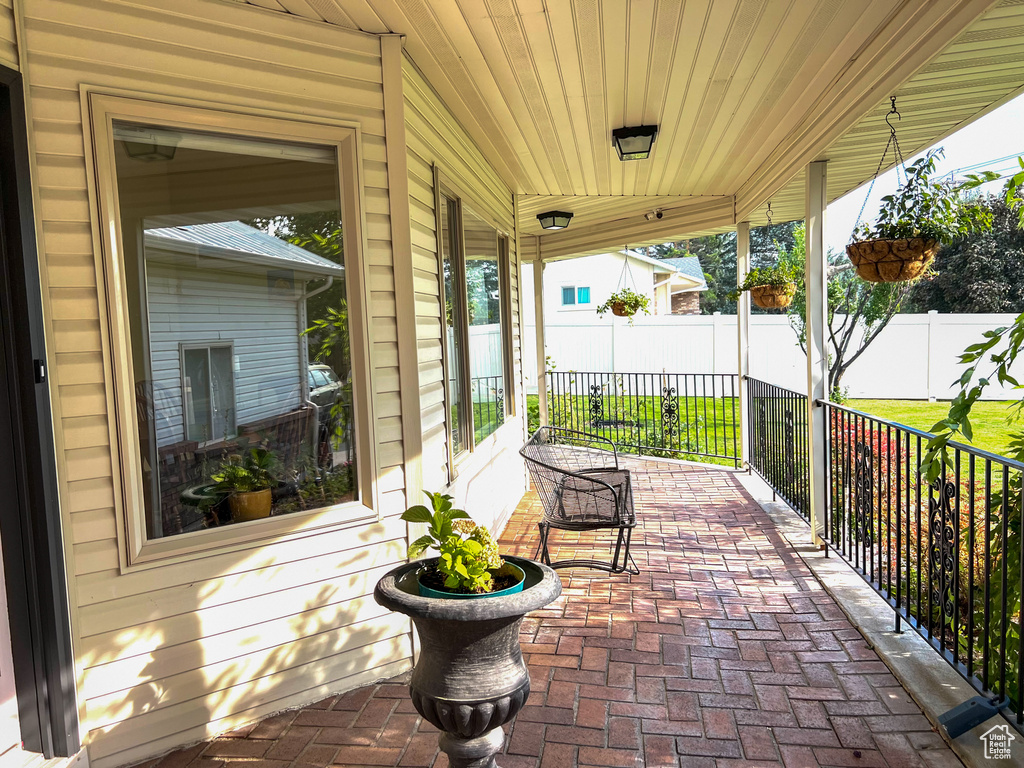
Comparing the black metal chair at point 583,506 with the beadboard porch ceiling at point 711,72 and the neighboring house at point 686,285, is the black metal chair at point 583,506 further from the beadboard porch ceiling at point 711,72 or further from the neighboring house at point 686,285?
the neighboring house at point 686,285

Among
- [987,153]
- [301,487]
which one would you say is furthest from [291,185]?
[987,153]

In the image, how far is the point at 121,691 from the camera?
227 cm

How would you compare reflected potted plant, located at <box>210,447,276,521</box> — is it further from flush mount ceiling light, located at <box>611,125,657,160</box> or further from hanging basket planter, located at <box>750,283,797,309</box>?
hanging basket planter, located at <box>750,283,797,309</box>

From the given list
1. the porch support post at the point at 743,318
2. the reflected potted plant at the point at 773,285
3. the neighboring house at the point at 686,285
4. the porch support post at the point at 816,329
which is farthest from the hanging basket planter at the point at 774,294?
the neighboring house at the point at 686,285

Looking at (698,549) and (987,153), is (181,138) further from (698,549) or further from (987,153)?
(987,153)

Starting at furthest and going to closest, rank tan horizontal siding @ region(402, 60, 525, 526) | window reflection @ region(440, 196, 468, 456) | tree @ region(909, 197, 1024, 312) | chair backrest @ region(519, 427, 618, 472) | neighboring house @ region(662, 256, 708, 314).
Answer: neighboring house @ region(662, 256, 708, 314), tree @ region(909, 197, 1024, 312), chair backrest @ region(519, 427, 618, 472), window reflection @ region(440, 196, 468, 456), tan horizontal siding @ region(402, 60, 525, 526)

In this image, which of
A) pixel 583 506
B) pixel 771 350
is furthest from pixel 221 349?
pixel 771 350

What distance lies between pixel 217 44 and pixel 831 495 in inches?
156

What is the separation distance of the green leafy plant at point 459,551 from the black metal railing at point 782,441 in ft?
10.7

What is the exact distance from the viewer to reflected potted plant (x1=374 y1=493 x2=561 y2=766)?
5.99 feet

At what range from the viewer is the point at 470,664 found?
1.89m

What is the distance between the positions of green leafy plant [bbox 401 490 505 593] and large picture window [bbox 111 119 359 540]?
0.83 m

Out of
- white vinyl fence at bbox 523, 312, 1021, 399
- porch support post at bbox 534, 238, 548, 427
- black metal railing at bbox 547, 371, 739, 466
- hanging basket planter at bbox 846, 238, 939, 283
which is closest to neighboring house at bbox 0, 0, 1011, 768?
hanging basket planter at bbox 846, 238, 939, 283

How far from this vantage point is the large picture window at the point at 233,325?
2.32m
